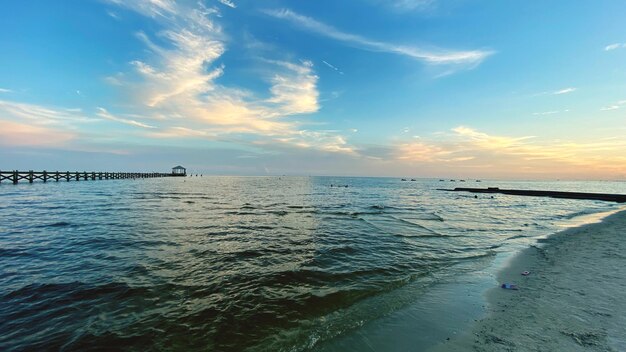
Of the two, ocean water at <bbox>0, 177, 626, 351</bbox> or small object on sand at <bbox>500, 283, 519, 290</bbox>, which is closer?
ocean water at <bbox>0, 177, 626, 351</bbox>

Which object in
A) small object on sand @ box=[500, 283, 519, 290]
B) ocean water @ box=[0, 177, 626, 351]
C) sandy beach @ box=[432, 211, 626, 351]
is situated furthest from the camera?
small object on sand @ box=[500, 283, 519, 290]

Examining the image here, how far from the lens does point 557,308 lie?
6.39 meters

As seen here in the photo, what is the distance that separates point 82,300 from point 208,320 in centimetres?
374

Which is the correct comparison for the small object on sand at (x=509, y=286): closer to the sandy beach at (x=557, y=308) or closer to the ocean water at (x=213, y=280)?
the sandy beach at (x=557, y=308)

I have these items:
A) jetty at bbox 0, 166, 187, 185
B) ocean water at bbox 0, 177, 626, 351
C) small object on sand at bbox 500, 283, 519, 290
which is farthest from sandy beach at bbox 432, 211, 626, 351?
jetty at bbox 0, 166, 187, 185

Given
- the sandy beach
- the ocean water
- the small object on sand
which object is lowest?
the ocean water

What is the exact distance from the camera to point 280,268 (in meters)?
10.3

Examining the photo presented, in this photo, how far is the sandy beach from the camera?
4992mm

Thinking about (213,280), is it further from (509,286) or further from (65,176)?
(65,176)

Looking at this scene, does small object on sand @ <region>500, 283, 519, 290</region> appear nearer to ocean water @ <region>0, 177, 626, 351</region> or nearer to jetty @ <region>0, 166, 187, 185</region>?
ocean water @ <region>0, 177, 626, 351</region>

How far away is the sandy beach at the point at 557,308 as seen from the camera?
4.99 metres

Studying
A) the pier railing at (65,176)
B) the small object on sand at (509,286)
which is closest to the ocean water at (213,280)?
the small object on sand at (509,286)

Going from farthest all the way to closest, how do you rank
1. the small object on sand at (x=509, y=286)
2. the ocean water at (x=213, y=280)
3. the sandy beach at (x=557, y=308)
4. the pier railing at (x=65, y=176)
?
the pier railing at (x=65, y=176)
the small object on sand at (x=509, y=286)
the ocean water at (x=213, y=280)
the sandy beach at (x=557, y=308)

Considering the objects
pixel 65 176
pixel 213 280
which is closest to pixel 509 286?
pixel 213 280
